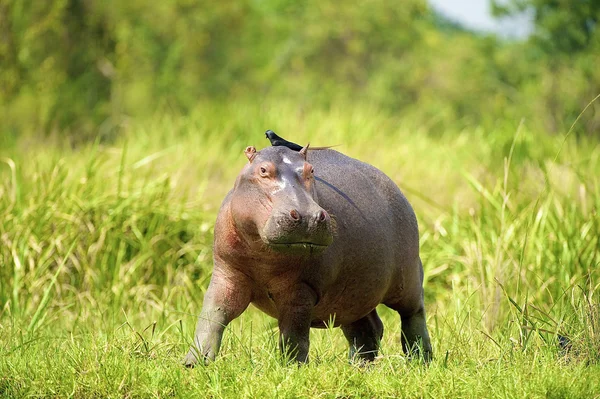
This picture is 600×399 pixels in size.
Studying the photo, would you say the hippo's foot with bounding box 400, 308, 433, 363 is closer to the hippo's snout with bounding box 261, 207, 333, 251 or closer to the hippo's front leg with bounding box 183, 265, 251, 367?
the hippo's front leg with bounding box 183, 265, 251, 367

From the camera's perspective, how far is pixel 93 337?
446 cm

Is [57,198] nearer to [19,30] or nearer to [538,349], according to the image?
[538,349]

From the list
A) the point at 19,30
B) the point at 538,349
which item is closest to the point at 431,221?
the point at 538,349

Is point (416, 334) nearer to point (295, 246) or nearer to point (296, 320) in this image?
point (296, 320)

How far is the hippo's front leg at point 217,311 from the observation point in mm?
4000

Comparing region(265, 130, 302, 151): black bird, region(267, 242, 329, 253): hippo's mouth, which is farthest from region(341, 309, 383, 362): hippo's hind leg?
region(267, 242, 329, 253): hippo's mouth

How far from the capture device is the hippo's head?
3.53m

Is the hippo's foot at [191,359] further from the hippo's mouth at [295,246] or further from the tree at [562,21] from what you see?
the tree at [562,21]

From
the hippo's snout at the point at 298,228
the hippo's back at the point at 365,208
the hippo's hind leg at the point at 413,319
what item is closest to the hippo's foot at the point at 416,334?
the hippo's hind leg at the point at 413,319

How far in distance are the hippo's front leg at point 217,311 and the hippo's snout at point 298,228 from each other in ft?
1.67

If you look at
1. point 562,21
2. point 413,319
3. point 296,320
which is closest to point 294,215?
point 296,320

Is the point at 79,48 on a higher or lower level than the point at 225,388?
→ lower

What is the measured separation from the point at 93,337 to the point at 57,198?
3.09 metres

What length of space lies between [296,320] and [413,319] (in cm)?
96
